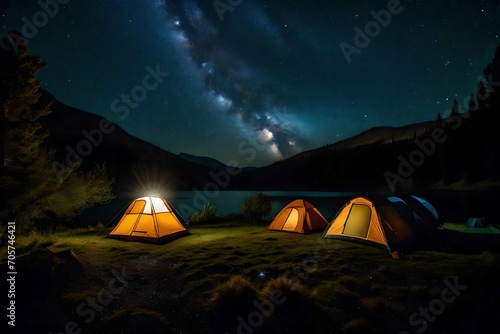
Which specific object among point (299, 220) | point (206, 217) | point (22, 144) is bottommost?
point (206, 217)

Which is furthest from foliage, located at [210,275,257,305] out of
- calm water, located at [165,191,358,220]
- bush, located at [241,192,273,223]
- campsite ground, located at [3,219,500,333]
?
calm water, located at [165,191,358,220]

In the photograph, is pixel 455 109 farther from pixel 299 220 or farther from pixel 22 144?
pixel 22 144

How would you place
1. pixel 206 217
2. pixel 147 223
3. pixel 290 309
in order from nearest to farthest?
pixel 290 309
pixel 147 223
pixel 206 217

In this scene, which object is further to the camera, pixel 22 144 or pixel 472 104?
pixel 472 104

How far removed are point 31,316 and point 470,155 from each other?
86116 mm

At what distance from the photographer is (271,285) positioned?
5.91 metres

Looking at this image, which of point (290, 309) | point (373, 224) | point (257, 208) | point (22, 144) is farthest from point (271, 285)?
point (257, 208)

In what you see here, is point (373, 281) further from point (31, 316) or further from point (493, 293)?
point (31, 316)

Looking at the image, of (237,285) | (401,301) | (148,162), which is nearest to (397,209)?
(401,301)

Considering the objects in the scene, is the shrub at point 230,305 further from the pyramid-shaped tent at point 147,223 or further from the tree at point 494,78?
the tree at point 494,78

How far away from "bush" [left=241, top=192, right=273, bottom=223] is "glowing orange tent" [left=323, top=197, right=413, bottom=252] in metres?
8.34

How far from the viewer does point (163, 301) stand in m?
5.60

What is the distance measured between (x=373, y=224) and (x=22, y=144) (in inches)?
595

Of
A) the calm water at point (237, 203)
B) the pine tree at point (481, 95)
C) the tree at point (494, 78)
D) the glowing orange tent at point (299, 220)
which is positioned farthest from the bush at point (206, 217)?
the pine tree at point (481, 95)
